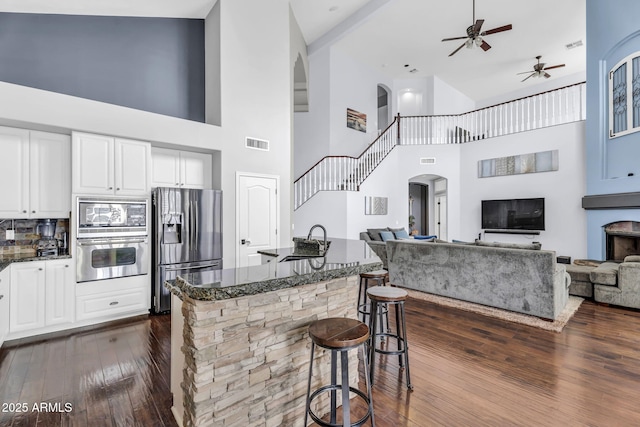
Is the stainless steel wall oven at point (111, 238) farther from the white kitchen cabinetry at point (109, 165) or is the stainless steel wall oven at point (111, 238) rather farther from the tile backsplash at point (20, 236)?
the tile backsplash at point (20, 236)

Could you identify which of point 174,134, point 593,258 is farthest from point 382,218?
point 174,134

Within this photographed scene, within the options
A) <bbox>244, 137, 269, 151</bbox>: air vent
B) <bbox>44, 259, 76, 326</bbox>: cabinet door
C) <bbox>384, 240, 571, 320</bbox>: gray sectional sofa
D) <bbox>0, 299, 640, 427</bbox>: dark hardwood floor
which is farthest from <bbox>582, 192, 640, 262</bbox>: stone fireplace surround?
<bbox>44, 259, 76, 326</bbox>: cabinet door

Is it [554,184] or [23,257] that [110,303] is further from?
[554,184]

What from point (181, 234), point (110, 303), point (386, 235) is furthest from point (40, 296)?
point (386, 235)

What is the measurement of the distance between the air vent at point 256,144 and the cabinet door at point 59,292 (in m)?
2.80

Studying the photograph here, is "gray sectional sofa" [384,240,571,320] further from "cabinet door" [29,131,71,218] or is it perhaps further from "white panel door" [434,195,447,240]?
"white panel door" [434,195,447,240]

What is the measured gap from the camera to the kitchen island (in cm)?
151

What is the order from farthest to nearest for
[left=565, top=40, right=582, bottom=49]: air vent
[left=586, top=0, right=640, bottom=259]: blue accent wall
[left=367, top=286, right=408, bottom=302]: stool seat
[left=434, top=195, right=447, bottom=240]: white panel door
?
1. [left=434, top=195, right=447, bottom=240]: white panel door
2. [left=565, top=40, right=582, bottom=49]: air vent
3. [left=586, top=0, right=640, bottom=259]: blue accent wall
4. [left=367, top=286, right=408, bottom=302]: stool seat

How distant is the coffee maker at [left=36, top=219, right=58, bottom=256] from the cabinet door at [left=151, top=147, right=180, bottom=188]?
3.98 feet

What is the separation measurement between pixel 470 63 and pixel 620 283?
312 inches

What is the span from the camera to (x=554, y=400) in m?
2.15

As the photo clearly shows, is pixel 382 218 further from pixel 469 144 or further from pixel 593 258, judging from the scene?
pixel 593 258

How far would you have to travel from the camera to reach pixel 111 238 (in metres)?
3.69

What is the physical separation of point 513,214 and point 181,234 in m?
8.43
